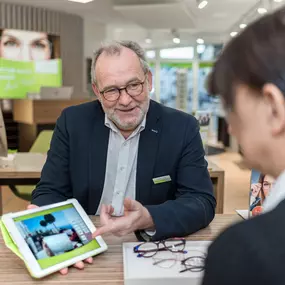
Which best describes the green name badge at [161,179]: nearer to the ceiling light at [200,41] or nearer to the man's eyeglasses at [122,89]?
the man's eyeglasses at [122,89]

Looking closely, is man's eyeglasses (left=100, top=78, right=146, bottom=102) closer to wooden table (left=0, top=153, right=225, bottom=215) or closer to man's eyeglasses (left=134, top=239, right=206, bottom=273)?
man's eyeglasses (left=134, top=239, right=206, bottom=273)

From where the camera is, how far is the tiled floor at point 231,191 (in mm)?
3987

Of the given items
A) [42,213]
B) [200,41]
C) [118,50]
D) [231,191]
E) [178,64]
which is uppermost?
[200,41]

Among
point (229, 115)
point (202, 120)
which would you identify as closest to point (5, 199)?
point (202, 120)

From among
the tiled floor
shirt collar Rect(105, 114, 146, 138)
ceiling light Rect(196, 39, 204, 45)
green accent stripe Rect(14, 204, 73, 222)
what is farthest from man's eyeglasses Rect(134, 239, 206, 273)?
ceiling light Rect(196, 39, 204, 45)

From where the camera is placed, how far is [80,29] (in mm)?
8992

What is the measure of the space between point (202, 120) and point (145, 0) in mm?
4819

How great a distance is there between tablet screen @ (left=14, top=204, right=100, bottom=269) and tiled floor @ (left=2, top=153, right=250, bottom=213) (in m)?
1.75

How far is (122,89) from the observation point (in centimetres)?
145

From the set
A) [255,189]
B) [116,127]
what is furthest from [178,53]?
[255,189]

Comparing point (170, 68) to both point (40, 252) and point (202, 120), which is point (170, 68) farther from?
point (40, 252)

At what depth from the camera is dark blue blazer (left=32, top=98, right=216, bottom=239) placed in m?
1.49

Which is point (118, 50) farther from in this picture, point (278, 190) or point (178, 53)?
point (178, 53)

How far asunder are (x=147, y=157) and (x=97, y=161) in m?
0.20
